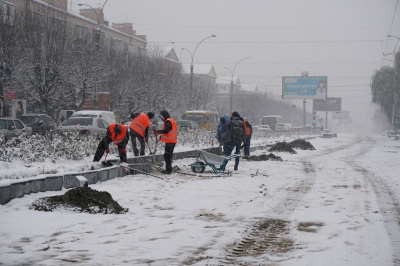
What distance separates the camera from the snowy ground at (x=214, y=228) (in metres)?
6.10

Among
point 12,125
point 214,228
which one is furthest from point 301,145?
point 214,228

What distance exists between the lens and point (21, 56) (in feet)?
105

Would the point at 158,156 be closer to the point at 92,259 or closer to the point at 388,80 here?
A: the point at 92,259

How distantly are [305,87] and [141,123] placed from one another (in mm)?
47759

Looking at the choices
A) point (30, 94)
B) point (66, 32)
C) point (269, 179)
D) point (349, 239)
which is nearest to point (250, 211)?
point (349, 239)

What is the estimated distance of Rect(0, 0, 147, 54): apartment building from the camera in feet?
108

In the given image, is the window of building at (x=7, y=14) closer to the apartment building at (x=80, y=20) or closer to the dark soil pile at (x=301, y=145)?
the apartment building at (x=80, y=20)

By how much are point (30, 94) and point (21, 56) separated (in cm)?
689

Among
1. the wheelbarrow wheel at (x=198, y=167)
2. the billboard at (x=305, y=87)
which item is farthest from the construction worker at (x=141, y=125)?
the billboard at (x=305, y=87)

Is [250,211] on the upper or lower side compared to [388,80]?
lower

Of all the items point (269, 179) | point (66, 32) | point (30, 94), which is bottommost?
point (269, 179)

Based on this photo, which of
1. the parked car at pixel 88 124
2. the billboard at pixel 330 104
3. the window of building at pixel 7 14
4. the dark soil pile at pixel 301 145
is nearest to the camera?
the parked car at pixel 88 124

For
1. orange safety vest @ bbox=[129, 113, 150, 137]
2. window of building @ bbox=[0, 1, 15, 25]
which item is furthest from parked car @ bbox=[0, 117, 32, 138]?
orange safety vest @ bbox=[129, 113, 150, 137]

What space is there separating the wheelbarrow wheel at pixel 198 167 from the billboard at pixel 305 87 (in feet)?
156
